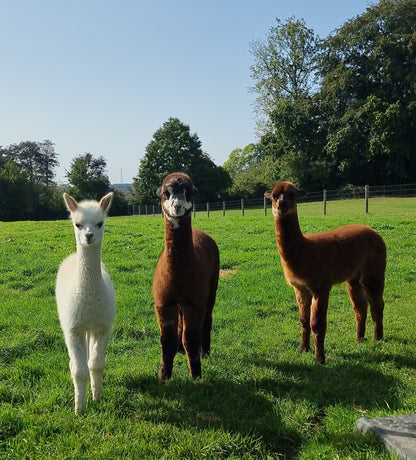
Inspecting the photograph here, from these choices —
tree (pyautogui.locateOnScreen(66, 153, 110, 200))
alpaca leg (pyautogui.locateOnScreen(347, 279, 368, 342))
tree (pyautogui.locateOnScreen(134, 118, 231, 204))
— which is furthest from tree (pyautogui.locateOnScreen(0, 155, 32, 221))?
alpaca leg (pyautogui.locateOnScreen(347, 279, 368, 342))

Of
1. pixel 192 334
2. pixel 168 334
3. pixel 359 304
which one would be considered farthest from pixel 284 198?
pixel 359 304

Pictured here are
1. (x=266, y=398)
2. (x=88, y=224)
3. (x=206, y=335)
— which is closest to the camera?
(x=88, y=224)

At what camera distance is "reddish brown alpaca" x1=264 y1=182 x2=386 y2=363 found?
15.9ft

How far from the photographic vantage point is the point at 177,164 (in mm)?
50594

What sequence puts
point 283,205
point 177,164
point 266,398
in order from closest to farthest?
point 266,398 < point 283,205 < point 177,164

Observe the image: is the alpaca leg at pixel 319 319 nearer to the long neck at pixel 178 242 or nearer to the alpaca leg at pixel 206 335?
the alpaca leg at pixel 206 335

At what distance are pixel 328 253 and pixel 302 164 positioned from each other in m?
35.5

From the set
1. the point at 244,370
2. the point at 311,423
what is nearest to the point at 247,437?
the point at 311,423

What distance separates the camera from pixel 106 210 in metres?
3.86

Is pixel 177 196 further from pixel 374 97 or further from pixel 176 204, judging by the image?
pixel 374 97

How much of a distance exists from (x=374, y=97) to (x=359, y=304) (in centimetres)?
3358

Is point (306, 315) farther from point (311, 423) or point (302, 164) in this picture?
point (302, 164)

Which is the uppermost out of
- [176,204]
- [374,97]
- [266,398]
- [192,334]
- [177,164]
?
[374,97]

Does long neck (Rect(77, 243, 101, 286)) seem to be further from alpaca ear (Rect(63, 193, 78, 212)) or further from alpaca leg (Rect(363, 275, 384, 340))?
alpaca leg (Rect(363, 275, 384, 340))
